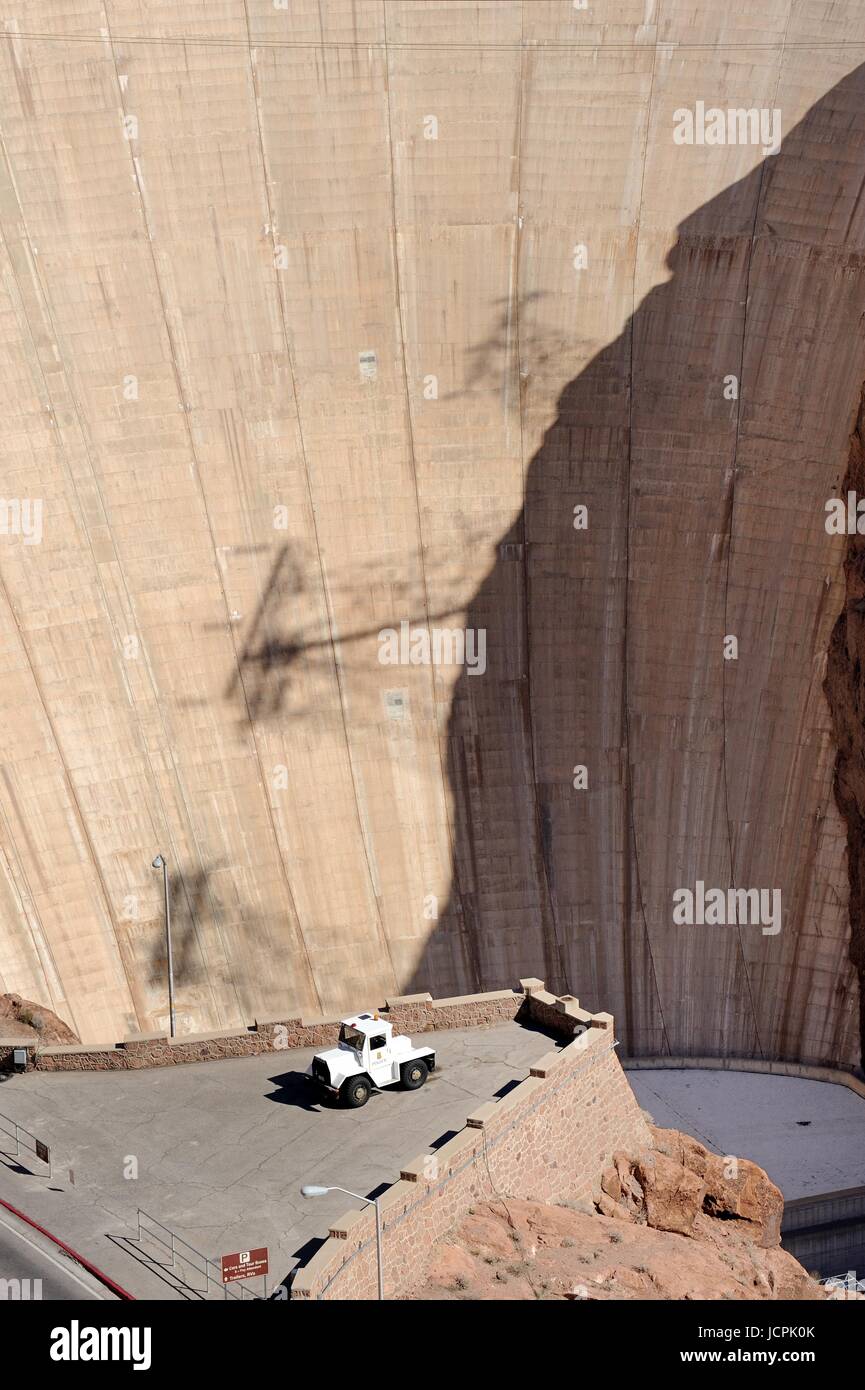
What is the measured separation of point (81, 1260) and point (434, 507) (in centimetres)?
2130

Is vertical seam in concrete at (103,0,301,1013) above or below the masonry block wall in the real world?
above

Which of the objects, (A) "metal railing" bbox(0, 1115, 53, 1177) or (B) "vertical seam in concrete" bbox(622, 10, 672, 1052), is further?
(B) "vertical seam in concrete" bbox(622, 10, 672, 1052)

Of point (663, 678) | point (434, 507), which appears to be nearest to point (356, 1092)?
point (663, 678)

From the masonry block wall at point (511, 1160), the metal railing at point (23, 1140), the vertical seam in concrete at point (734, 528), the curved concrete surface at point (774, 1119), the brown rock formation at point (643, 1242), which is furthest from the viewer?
the vertical seam in concrete at point (734, 528)

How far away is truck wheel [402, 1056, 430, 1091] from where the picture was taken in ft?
78.4

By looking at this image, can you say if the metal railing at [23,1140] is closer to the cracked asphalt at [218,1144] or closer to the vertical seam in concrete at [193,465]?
the cracked asphalt at [218,1144]

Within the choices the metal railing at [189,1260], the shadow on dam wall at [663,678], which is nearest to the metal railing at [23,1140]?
the metal railing at [189,1260]

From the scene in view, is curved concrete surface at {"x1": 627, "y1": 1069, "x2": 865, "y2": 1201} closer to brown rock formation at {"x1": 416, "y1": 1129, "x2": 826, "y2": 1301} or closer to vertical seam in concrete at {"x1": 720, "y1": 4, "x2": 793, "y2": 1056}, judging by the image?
vertical seam in concrete at {"x1": 720, "y1": 4, "x2": 793, "y2": 1056}

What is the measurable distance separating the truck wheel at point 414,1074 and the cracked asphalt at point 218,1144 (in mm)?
161

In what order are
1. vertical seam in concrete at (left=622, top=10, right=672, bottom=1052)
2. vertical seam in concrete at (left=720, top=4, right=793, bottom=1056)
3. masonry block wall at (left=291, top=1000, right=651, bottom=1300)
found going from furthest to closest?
vertical seam in concrete at (left=622, top=10, right=672, bottom=1052) < vertical seam in concrete at (left=720, top=4, right=793, bottom=1056) < masonry block wall at (left=291, top=1000, right=651, bottom=1300)

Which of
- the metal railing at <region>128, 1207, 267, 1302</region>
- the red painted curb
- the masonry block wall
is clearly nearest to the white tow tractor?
the masonry block wall

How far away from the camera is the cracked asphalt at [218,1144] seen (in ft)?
66.6

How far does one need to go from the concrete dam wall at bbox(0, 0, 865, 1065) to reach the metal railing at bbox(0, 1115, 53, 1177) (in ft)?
33.0

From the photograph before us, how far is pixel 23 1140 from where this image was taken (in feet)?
76.0
